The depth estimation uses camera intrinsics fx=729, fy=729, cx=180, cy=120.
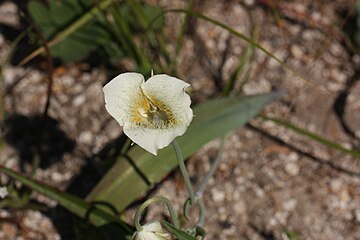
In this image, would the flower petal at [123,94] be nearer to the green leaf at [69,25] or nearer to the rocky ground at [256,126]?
the rocky ground at [256,126]

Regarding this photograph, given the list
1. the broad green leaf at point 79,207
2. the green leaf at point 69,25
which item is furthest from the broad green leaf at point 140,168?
the green leaf at point 69,25

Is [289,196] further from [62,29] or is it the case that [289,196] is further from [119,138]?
[62,29]

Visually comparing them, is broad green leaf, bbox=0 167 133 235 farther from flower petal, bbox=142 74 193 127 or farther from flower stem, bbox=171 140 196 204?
flower petal, bbox=142 74 193 127

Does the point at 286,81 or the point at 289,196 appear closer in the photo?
the point at 289,196

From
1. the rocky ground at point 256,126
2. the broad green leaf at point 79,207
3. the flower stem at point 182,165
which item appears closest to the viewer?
the flower stem at point 182,165

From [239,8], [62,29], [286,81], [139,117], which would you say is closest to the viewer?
[139,117]

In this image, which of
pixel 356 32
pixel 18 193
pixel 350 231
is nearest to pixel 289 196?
pixel 350 231

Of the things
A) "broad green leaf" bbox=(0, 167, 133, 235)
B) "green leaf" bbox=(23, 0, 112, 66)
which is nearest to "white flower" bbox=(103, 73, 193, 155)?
"broad green leaf" bbox=(0, 167, 133, 235)
